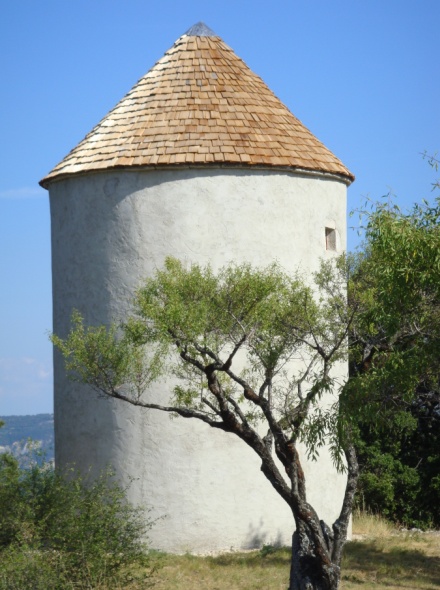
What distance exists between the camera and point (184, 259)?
47.6ft

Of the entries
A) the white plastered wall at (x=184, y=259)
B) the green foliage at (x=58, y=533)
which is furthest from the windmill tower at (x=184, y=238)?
the green foliage at (x=58, y=533)

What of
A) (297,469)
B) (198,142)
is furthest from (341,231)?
(297,469)

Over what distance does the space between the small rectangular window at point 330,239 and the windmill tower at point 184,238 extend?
6 centimetres

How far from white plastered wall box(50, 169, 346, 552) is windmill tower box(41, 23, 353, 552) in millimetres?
15

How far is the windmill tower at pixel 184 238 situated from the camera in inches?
569

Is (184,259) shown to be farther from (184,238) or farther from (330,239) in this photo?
(330,239)

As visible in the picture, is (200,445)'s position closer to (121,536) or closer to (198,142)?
(121,536)

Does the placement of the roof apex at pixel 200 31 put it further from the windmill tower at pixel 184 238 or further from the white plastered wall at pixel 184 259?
the white plastered wall at pixel 184 259

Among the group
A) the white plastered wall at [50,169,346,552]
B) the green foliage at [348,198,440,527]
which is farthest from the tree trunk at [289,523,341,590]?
the white plastered wall at [50,169,346,552]

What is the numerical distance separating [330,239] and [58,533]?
6201 millimetres

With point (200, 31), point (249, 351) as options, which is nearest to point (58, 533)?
point (249, 351)

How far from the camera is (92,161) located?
599 inches

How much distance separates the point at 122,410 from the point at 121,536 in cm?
257

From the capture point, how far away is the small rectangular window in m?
15.8
